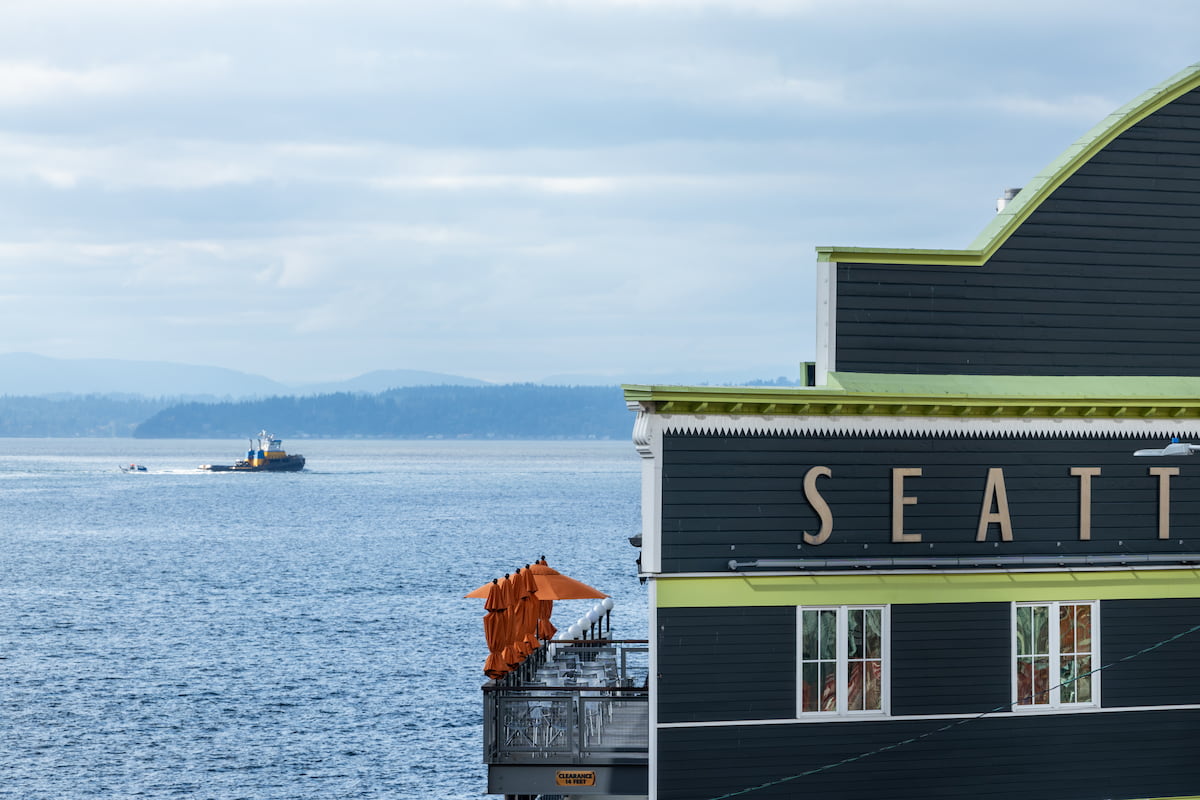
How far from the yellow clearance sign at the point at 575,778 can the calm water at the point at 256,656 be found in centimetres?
2283

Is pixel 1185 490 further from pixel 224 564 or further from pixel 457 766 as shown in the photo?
pixel 224 564

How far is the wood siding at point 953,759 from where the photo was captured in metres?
18.4

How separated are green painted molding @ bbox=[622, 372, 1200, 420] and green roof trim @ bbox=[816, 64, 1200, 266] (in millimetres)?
1516

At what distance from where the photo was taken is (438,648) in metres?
Answer: 69.7

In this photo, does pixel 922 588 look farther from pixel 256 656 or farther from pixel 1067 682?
pixel 256 656

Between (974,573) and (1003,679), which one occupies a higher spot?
(974,573)

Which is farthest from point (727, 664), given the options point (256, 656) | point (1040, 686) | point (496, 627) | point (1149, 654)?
point (256, 656)

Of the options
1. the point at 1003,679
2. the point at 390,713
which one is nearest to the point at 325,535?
the point at 390,713

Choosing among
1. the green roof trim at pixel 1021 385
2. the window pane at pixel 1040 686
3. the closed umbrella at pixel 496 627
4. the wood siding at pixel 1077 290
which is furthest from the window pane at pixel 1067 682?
the closed umbrella at pixel 496 627

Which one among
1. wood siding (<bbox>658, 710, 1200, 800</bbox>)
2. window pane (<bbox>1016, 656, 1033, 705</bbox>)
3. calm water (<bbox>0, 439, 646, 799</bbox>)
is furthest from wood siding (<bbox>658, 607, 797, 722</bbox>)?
calm water (<bbox>0, 439, 646, 799</bbox>)

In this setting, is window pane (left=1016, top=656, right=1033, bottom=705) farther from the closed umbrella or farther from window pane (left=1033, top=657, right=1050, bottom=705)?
the closed umbrella

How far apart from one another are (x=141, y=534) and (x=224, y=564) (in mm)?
30649

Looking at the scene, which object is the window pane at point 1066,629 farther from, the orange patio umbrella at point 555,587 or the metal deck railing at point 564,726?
the orange patio umbrella at point 555,587

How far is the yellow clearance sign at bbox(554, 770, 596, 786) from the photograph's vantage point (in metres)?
19.8
